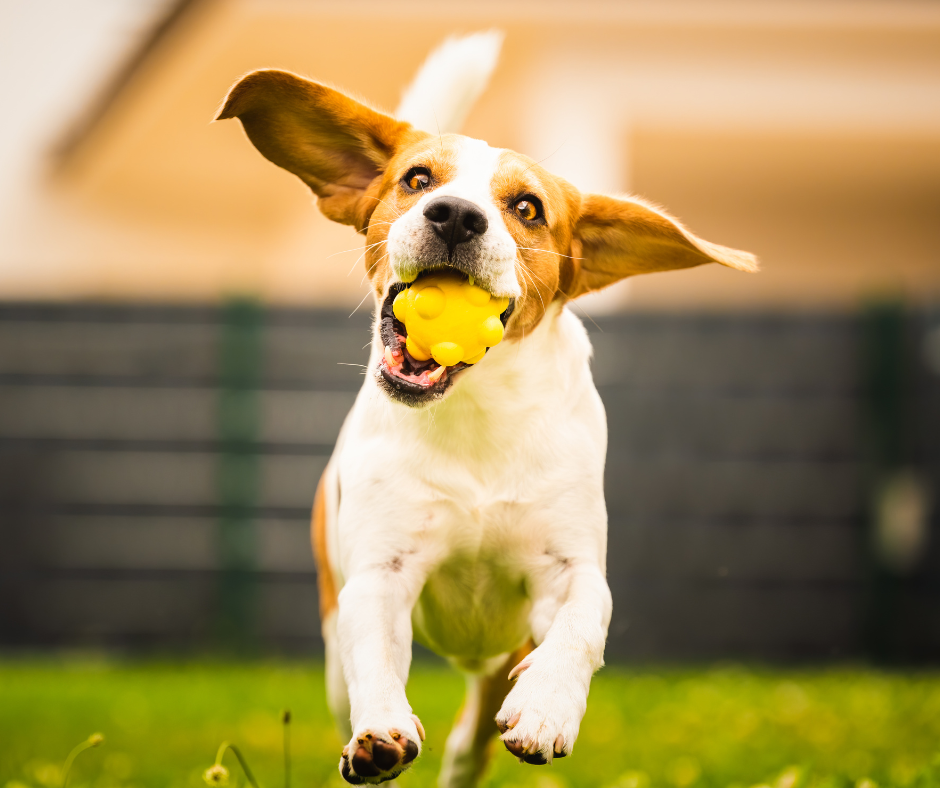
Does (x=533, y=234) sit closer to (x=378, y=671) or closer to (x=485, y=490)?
(x=485, y=490)

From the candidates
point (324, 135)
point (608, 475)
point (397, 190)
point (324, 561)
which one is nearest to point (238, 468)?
point (608, 475)

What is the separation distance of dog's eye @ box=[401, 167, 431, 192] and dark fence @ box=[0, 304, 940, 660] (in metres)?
4.09

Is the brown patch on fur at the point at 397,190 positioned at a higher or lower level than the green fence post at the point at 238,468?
higher

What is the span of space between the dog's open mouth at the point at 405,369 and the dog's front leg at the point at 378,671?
0.40 m

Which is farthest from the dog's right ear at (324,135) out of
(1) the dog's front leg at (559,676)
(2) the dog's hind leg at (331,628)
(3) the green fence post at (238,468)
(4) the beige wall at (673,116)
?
(3) the green fence post at (238,468)

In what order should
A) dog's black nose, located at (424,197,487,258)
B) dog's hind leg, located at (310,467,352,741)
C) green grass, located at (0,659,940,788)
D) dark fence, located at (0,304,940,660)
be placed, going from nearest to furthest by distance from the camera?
dog's black nose, located at (424,197,487,258)
dog's hind leg, located at (310,467,352,741)
green grass, located at (0,659,940,788)
dark fence, located at (0,304,940,660)

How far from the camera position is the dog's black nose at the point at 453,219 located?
2033 mm

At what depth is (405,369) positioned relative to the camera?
6.91ft

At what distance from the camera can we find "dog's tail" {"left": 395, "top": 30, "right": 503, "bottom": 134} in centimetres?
289

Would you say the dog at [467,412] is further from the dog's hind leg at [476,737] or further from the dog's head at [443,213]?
the dog's hind leg at [476,737]

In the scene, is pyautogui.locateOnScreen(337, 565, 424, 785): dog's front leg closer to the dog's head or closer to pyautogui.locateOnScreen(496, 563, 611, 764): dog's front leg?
pyautogui.locateOnScreen(496, 563, 611, 764): dog's front leg

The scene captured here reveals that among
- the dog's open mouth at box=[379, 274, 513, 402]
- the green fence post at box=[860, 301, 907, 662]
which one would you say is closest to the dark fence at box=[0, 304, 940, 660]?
the green fence post at box=[860, 301, 907, 662]

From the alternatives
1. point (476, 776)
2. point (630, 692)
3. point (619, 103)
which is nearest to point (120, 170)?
point (619, 103)

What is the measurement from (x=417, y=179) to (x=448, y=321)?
17.9 inches
